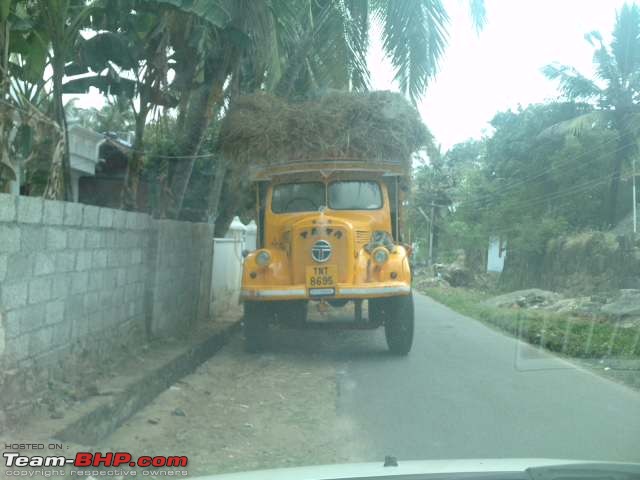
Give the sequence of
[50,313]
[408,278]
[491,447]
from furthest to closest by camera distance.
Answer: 1. [408,278]
2. [50,313]
3. [491,447]

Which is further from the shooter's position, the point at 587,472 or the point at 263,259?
the point at 263,259

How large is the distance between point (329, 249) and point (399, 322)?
1.34 meters

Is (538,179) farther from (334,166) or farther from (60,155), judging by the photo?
(60,155)

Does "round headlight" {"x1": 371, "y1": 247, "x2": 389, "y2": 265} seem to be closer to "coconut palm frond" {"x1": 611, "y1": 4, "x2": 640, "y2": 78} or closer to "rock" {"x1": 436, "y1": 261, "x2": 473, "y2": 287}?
"coconut palm frond" {"x1": 611, "y1": 4, "x2": 640, "y2": 78}

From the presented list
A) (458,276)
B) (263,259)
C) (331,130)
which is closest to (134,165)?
(263,259)

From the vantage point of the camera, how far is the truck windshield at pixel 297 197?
10.3m

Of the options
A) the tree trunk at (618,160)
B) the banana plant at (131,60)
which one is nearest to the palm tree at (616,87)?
the tree trunk at (618,160)

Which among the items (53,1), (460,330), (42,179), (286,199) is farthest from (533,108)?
(53,1)

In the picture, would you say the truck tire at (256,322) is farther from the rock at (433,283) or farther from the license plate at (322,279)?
the rock at (433,283)

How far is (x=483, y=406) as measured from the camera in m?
6.75

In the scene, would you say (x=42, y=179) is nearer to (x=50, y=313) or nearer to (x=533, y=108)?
(x=50, y=313)

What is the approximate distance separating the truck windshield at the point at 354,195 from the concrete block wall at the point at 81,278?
2.34 metres

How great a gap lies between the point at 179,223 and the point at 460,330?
18.0ft

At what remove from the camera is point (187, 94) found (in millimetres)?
10367
